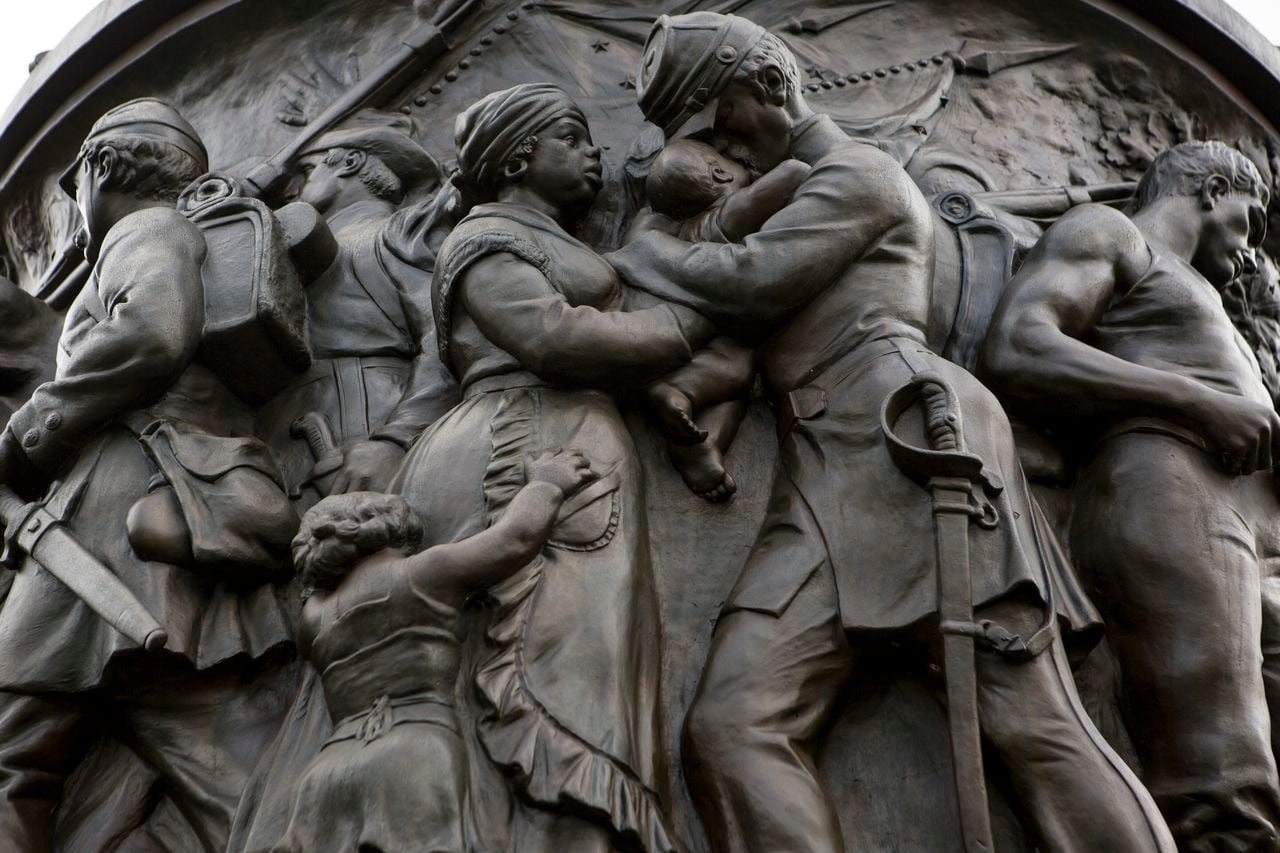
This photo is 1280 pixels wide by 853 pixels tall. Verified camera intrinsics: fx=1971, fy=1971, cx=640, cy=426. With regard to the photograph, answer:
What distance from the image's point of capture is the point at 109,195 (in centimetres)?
802

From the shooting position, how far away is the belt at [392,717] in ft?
20.0

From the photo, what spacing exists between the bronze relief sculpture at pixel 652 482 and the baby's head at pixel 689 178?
15 millimetres

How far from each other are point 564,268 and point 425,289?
2.74 feet

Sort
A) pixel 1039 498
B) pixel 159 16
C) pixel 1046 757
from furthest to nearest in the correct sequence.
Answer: pixel 159 16 < pixel 1039 498 < pixel 1046 757

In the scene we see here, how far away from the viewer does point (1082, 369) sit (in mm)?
7074

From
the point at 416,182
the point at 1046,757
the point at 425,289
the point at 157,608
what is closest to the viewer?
the point at 1046,757

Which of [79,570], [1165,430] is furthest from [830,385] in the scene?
[79,570]

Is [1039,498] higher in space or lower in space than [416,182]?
higher

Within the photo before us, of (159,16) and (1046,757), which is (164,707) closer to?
(1046,757)

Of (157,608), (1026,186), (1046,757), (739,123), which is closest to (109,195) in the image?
(157,608)

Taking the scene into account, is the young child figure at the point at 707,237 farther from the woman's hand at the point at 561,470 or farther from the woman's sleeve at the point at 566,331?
the woman's hand at the point at 561,470

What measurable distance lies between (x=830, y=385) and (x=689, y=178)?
40.0 inches

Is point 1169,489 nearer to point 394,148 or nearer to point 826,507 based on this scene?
point 826,507

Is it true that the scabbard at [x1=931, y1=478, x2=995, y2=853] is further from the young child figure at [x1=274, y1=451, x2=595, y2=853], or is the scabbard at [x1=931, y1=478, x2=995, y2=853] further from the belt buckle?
the young child figure at [x1=274, y1=451, x2=595, y2=853]
